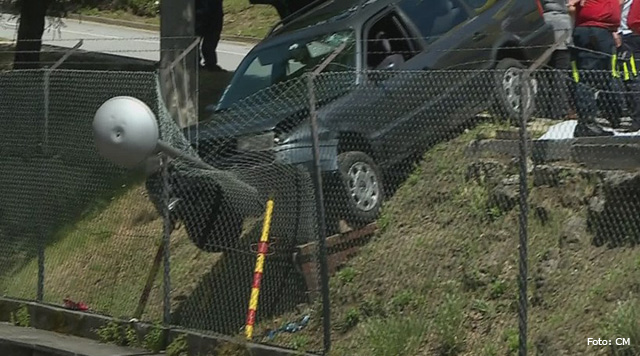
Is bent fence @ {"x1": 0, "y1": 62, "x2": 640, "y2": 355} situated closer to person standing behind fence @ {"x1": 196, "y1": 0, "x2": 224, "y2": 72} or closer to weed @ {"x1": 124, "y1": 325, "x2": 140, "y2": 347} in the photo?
weed @ {"x1": 124, "y1": 325, "x2": 140, "y2": 347}

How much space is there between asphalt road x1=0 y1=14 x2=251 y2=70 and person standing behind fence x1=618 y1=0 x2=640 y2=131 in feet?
36.3

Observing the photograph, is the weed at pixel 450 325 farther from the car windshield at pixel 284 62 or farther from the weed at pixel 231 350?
the car windshield at pixel 284 62

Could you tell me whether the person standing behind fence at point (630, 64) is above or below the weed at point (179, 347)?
above

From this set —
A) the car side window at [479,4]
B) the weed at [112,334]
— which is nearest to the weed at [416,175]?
the weed at [112,334]

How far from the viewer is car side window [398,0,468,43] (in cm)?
1132

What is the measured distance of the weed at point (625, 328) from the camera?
6.95m

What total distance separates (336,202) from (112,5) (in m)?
25.9

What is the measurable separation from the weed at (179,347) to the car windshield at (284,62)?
2.71 meters

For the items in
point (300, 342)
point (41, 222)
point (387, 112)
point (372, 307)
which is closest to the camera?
point (372, 307)

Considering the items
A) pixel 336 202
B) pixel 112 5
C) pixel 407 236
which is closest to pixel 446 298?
pixel 407 236

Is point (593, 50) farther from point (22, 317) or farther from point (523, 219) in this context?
point (22, 317)

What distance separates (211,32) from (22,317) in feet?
28.4

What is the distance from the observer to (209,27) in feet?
62.1

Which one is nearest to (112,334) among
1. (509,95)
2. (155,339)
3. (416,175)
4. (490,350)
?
(155,339)
